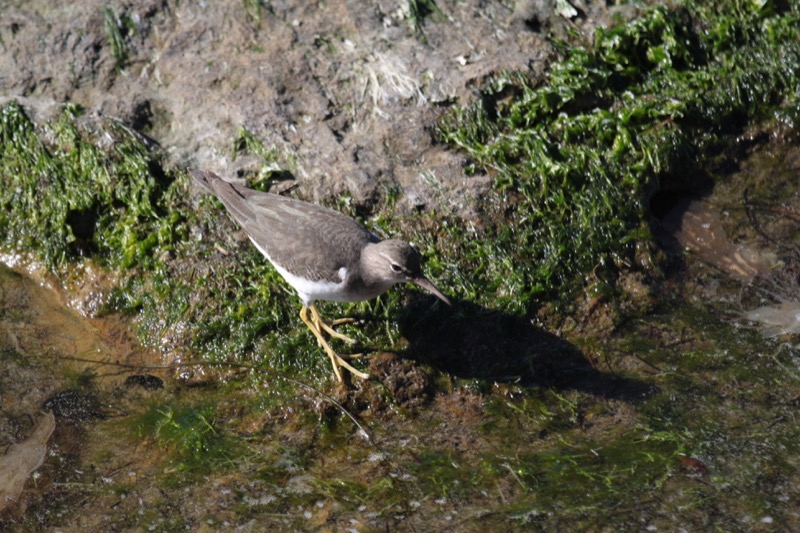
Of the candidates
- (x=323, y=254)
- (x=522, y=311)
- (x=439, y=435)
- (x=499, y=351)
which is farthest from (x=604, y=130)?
(x=439, y=435)

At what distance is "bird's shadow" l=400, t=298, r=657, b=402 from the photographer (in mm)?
5461

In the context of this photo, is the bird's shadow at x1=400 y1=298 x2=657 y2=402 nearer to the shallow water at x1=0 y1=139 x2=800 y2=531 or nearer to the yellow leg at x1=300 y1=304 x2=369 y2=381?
the shallow water at x1=0 y1=139 x2=800 y2=531

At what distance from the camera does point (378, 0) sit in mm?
7469

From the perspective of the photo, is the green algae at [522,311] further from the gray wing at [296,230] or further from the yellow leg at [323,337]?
the gray wing at [296,230]

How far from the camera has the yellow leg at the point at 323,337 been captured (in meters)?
5.44

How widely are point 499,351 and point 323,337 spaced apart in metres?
1.14

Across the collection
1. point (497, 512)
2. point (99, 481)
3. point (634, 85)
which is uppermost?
point (634, 85)

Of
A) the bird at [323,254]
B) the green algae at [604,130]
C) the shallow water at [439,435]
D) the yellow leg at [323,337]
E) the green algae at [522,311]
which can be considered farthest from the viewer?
the green algae at [604,130]

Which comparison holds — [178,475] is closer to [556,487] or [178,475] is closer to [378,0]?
[556,487]

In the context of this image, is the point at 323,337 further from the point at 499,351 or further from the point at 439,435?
the point at 499,351

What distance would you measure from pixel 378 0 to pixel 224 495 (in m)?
4.50

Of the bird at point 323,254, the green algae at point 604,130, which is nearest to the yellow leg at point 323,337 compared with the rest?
the bird at point 323,254

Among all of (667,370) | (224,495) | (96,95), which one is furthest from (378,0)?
(224,495)

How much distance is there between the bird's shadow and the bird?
Answer: 0.38 metres
